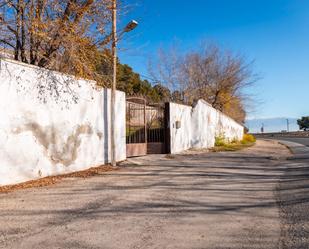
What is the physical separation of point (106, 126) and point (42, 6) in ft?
14.5

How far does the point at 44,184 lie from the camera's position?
9914 mm

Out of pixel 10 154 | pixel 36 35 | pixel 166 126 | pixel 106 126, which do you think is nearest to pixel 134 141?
pixel 166 126

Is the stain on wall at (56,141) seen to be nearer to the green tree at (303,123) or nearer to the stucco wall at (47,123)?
the stucco wall at (47,123)

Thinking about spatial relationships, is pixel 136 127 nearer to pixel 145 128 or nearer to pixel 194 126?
pixel 145 128

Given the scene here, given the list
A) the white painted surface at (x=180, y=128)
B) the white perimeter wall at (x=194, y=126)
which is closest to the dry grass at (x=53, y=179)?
the white painted surface at (x=180, y=128)

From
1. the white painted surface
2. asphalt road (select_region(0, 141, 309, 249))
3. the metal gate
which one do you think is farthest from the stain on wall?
the white painted surface

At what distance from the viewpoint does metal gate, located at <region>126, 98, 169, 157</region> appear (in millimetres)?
17641

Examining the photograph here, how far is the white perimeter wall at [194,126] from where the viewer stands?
818 inches

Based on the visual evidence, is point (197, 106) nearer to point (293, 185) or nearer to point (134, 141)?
point (134, 141)

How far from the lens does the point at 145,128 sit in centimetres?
1866

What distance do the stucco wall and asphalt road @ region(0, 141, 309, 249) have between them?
968 millimetres

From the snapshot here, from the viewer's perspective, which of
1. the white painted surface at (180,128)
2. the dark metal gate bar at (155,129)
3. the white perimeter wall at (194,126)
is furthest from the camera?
the white perimeter wall at (194,126)

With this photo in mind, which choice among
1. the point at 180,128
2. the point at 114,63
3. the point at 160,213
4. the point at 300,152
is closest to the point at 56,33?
the point at 114,63

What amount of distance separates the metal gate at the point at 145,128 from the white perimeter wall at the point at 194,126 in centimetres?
48
